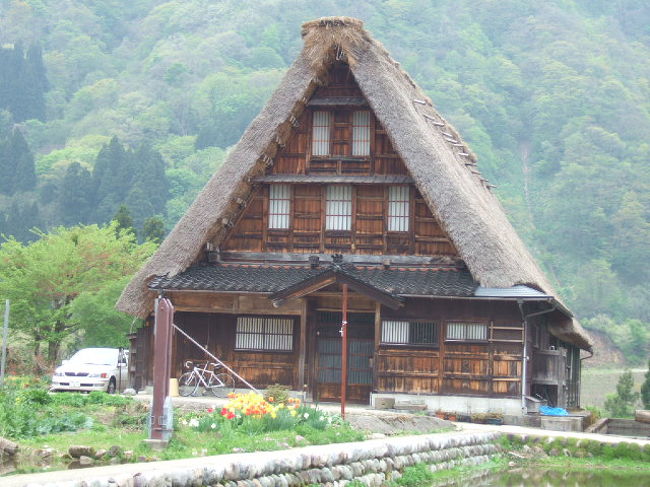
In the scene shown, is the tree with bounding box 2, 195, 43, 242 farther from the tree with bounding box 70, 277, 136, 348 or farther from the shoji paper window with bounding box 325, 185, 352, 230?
the shoji paper window with bounding box 325, 185, 352, 230

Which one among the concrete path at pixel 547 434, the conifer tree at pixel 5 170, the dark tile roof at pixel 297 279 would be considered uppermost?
the conifer tree at pixel 5 170

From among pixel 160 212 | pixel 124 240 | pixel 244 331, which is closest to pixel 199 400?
pixel 244 331

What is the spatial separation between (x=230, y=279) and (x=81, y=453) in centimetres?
1393

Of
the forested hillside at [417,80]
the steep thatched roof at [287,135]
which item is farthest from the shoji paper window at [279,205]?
the forested hillside at [417,80]

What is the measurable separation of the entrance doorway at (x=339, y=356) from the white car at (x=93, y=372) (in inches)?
234

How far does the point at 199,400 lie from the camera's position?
24984mm

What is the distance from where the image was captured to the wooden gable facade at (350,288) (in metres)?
25.9

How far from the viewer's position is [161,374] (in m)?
15.1

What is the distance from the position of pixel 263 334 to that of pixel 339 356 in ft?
6.33

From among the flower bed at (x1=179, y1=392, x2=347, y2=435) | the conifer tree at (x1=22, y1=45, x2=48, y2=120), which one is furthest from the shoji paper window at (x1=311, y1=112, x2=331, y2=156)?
the conifer tree at (x1=22, y1=45, x2=48, y2=120)

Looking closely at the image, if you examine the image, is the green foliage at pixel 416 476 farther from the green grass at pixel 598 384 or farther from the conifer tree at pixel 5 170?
the conifer tree at pixel 5 170

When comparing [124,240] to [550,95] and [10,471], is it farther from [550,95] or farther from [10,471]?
[550,95]

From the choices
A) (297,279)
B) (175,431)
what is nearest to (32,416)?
(175,431)

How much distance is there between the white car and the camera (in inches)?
1134
